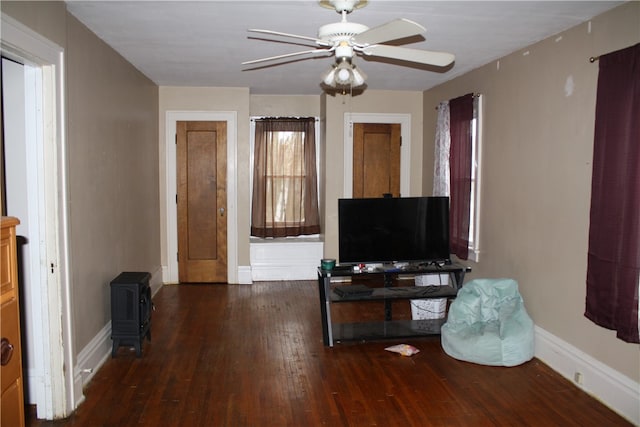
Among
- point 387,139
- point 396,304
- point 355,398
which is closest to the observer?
point 355,398

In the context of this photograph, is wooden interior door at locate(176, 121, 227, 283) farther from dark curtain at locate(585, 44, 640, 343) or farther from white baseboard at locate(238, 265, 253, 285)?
dark curtain at locate(585, 44, 640, 343)

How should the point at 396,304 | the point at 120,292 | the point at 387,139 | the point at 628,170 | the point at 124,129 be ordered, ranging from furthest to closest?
1. the point at 387,139
2. the point at 396,304
3. the point at 124,129
4. the point at 120,292
5. the point at 628,170

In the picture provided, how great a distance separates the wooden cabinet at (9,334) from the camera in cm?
193

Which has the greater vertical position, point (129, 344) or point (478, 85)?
point (478, 85)

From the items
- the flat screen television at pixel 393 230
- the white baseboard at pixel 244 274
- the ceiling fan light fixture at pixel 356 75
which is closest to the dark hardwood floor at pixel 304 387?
the flat screen television at pixel 393 230

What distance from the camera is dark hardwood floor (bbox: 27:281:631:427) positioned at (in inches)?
122

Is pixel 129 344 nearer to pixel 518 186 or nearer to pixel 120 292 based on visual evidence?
pixel 120 292

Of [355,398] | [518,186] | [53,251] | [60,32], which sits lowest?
[355,398]

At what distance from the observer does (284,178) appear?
6.98m

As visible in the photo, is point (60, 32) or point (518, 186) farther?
point (518, 186)

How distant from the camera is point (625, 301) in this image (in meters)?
3.02

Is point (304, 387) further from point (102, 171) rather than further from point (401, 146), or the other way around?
point (401, 146)

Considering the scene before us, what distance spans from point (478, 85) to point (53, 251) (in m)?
4.00

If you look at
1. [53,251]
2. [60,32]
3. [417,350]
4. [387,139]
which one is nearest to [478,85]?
[387,139]
